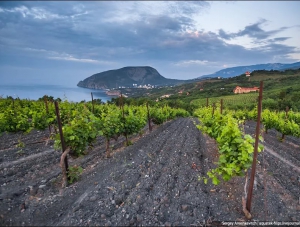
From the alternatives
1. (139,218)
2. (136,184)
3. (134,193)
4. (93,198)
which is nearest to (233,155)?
(139,218)

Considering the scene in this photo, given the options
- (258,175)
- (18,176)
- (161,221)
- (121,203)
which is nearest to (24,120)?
(18,176)

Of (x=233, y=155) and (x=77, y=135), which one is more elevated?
(x=77, y=135)

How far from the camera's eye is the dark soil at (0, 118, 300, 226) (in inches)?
189

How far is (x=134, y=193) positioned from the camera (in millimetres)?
5828

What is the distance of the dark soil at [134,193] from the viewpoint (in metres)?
4.81

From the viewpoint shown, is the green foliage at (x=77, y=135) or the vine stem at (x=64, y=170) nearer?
the vine stem at (x=64, y=170)

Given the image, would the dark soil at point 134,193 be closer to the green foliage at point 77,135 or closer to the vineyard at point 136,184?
the vineyard at point 136,184

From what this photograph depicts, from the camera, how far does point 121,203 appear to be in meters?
5.46

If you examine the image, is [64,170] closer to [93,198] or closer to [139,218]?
[93,198]

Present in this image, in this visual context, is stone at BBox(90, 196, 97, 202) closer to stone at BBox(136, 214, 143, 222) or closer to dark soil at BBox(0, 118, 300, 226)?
dark soil at BBox(0, 118, 300, 226)

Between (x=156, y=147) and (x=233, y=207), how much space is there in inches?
238

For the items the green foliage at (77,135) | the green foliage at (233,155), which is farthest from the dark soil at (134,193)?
the green foliage at (77,135)

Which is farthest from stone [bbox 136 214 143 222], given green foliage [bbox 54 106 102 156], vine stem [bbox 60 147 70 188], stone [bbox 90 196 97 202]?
green foliage [bbox 54 106 102 156]

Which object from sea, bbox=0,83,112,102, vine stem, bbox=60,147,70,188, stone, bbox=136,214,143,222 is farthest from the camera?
sea, bbox=0,83,112,102
